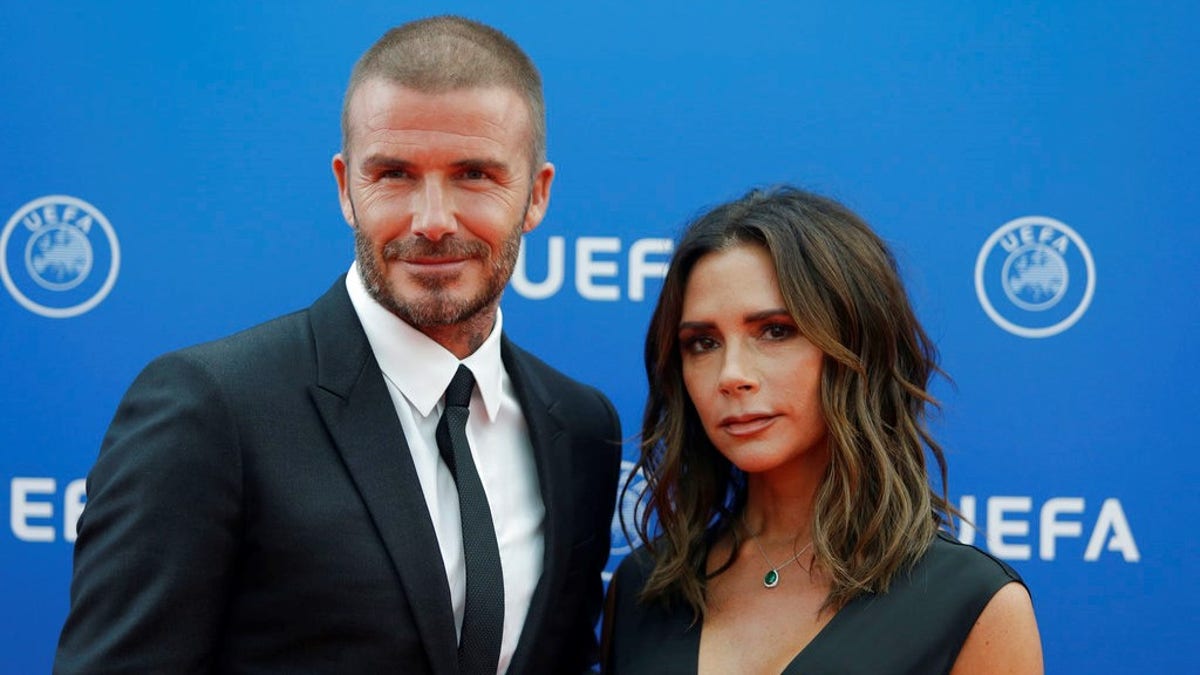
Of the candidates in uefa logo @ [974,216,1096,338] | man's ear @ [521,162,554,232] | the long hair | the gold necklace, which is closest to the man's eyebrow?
man's ear @ [521,162,554,232]

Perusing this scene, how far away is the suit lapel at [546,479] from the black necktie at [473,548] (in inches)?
3.6

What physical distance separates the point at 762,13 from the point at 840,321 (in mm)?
878

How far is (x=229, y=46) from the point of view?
8.54 ft

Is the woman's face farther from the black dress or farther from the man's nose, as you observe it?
the man's nose

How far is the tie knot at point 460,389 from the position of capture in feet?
Result: 6.41

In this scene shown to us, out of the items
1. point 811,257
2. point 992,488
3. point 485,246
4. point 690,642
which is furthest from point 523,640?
point 992,488

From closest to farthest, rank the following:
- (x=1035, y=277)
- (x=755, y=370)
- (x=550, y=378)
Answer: (x=755, y=370) → (x=550, y=378) → (x=1035, y=277)

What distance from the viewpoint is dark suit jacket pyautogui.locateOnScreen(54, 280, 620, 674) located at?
1.66 m

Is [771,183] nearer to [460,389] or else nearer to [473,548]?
[460,389]

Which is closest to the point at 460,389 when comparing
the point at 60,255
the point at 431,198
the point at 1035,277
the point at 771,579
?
the point at 431,198

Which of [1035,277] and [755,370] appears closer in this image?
[755,370]

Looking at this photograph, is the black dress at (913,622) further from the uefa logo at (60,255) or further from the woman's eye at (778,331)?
the uefa logo at (60,255)

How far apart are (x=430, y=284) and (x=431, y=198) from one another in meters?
0.13

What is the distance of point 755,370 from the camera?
2.03m
